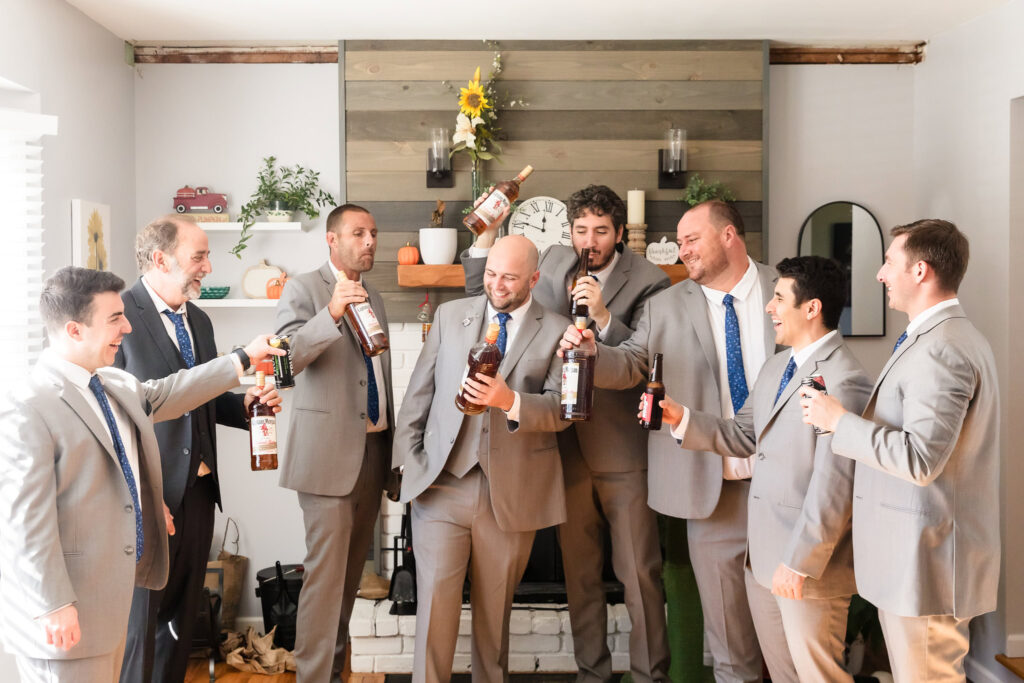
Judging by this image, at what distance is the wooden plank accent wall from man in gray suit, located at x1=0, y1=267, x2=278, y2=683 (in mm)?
2189

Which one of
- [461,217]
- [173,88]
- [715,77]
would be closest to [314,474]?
[461,217]

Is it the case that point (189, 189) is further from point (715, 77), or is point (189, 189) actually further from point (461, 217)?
point (715, 77)

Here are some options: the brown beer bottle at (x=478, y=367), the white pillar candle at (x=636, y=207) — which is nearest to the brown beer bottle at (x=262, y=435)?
the brown beer bottle at (x=478, y=367)

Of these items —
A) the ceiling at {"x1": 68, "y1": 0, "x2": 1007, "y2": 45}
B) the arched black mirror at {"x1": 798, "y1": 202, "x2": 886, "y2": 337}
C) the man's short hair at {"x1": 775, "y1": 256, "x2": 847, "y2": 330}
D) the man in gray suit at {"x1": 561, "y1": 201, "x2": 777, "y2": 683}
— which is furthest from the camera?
the arched black mirror at {"x1": 798, "y1": 202, "x2": 886, "y2": 337}

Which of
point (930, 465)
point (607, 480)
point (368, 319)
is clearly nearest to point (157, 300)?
point (368, 319)

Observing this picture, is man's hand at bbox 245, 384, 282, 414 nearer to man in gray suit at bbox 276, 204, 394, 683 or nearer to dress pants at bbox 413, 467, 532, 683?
man in gray suit at bbox 276, 204, 394, 683

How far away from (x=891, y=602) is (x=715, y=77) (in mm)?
2874

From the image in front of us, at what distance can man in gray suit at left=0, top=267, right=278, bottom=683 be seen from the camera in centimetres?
202

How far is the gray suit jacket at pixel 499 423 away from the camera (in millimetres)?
2904

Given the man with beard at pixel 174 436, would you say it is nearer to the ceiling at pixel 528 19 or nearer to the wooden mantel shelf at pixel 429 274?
the wooden mantel shelf at pixel 429 274

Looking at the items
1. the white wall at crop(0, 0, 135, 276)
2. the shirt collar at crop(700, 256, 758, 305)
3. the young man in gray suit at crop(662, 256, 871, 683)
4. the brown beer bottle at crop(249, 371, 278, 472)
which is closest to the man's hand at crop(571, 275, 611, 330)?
the shirt collar at crop(700, 256, 758, 305)

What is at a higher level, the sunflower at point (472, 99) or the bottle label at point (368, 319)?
the sunflower at point (472, 99)

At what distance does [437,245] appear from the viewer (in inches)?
165

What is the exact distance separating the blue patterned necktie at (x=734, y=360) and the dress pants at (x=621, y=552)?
0.48 m
